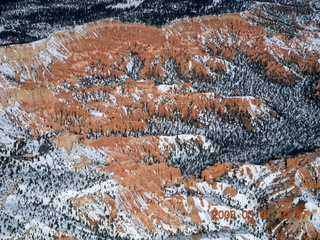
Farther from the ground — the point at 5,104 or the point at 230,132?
the point at 5,104

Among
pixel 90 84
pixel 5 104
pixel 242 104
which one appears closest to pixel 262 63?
pixel 242 104

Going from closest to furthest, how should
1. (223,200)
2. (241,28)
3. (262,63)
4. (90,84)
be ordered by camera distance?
(223,200), (90,84), (262,63), (241,28)

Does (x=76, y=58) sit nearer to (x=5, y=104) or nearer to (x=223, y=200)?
(x=5, y=104)

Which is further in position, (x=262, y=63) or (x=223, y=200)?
(x=262, y=63)

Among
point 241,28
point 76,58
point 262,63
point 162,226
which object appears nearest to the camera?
point 162,226
